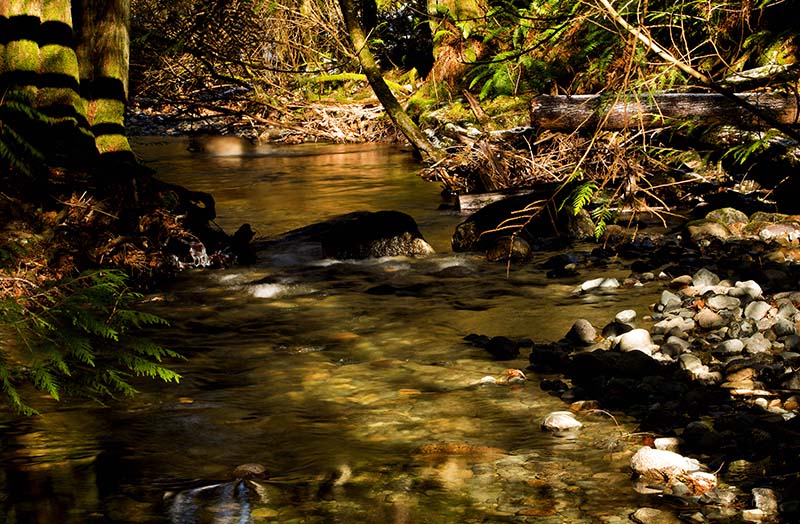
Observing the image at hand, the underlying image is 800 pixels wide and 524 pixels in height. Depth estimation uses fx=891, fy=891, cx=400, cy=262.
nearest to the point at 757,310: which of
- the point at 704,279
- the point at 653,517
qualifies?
the point at 704,279

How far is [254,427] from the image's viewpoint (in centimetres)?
Result: 467

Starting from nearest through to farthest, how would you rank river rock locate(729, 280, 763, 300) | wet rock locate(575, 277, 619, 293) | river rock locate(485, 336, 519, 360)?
1. river rock locate(485, 336, 519, 360)
2. river rock locate(729, 280, 763, 300)
3. wet rock locate(575, 277, 619, 293)

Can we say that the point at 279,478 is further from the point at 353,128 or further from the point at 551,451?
the point at 353,128

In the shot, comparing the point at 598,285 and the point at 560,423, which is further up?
the point at 598,285

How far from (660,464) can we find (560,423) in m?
0.70

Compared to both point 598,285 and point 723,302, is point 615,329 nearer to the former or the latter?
point 723,302

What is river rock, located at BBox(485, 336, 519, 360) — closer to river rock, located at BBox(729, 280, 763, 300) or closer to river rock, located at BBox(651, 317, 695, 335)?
river rock, located at BBox(651, 317, 695, 335)

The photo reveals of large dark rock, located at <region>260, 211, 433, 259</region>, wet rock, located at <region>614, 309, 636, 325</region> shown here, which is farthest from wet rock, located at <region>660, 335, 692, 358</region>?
large dark rock, located at <region>260, 211, 433, 259</region>

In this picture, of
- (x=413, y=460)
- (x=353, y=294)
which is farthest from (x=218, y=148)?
(x=413, y=460)

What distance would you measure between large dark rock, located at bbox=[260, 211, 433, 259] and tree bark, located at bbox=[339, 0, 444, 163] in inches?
144

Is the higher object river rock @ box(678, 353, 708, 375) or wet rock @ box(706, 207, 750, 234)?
wet rock @ box(706, 207, 750, 234)

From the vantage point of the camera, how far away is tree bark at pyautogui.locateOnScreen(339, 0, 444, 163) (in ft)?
41.2

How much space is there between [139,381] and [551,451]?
103 inches

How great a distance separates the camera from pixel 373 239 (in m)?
9.20
